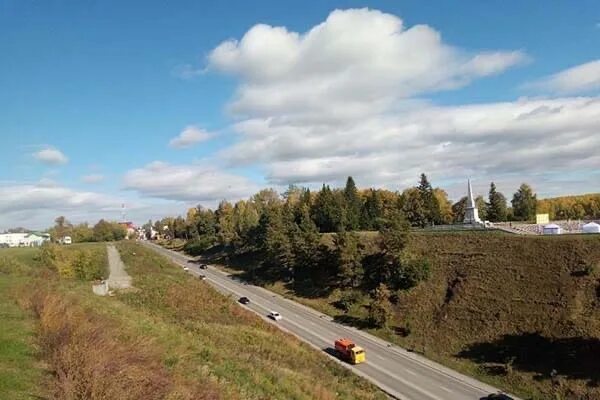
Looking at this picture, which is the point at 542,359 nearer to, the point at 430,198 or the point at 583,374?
the point at 583,374

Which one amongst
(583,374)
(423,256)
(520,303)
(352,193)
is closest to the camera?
(583,374)

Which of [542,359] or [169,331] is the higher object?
[169,331]

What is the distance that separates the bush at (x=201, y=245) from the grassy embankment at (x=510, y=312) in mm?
71709

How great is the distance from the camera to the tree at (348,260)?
55250 millimetres

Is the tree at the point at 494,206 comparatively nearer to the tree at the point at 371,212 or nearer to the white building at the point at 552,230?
the tree at the point at 371,212

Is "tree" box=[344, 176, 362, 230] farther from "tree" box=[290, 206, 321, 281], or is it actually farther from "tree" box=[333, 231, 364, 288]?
"tree" box=[333, 231, 364, 288]

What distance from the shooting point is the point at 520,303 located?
4131 centimetres

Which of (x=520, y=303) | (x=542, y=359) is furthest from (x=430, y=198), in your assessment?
(x=542, y=359)

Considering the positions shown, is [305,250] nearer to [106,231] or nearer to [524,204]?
[524,204]

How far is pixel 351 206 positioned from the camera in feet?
274

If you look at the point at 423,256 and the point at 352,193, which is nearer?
the point at 423,256

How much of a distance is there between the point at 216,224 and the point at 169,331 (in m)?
109

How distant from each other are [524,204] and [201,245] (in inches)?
3090

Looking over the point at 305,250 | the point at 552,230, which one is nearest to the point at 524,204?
the point at 552,230
